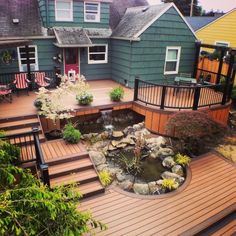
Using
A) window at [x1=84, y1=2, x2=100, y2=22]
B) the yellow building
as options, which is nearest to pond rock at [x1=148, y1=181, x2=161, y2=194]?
window at [x1=84, y1=2, x2=100, y2=22]

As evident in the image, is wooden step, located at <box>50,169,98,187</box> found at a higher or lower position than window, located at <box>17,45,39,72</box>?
lower

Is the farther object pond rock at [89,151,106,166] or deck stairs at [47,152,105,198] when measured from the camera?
pond rock at [89,151,106,166]

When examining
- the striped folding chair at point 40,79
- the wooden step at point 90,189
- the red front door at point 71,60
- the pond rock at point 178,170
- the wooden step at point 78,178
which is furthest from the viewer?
the red front door at point 71,60

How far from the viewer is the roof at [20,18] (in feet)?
36.1

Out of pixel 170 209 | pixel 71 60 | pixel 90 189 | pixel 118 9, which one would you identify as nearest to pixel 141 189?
pixel 170 209

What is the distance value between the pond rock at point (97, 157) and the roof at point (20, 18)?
23.6 ft

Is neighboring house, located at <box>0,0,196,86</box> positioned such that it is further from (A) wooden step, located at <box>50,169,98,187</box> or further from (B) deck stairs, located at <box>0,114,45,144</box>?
(A) wooden step, located at <box>50,169,98,187</box>

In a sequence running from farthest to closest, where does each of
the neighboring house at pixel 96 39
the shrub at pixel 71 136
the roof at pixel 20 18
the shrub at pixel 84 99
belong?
the neighboring house at pixel 96 39, the roof at pixel 20 18, the shrub at pixel 84 99, the shrub at pixel 71 136

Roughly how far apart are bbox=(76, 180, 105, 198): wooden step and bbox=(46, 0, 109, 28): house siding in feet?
28.4

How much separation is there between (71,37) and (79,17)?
1.42 m

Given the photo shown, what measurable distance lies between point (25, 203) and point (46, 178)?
3159mm

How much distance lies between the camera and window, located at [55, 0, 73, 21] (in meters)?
11.6

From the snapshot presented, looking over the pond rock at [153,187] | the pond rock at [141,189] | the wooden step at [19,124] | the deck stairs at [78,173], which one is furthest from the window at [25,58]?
the pond rock at [153,187]

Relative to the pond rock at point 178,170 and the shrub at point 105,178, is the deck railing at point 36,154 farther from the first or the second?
the pond rock at point 178,170
